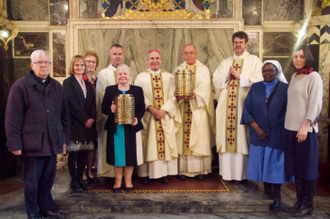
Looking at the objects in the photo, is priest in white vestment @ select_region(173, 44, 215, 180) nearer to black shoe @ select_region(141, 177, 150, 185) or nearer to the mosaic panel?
black shoe @ select_region(141, 177, 150, 185)

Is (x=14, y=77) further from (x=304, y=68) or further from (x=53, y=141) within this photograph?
(x=304, y=68)

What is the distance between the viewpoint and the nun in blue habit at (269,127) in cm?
430

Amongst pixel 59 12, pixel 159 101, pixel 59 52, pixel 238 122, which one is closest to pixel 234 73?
pixel 238 122

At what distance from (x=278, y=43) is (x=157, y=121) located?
303 cm

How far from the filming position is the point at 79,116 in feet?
14.4

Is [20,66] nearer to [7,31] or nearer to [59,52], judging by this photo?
[7,31]

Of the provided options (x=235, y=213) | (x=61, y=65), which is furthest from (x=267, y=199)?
(x=61, y=65)

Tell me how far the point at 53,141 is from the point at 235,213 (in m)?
2.44

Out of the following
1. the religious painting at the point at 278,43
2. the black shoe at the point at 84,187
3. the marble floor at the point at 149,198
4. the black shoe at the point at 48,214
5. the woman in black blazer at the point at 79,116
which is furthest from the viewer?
the religious painting at the point at 278,43

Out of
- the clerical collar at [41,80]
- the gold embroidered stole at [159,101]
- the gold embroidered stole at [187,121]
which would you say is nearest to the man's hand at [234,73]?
the gold embroidered stole at [187,121]

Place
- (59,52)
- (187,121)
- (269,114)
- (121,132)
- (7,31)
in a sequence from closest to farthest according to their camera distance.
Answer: (269,114) < (121,132) < (187,121) < (7,31) < (59,52)

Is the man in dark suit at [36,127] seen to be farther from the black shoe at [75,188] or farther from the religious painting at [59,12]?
the religious painting at [59,12]

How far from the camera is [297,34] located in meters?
6.36

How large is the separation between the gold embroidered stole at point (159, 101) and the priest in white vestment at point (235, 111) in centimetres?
88
